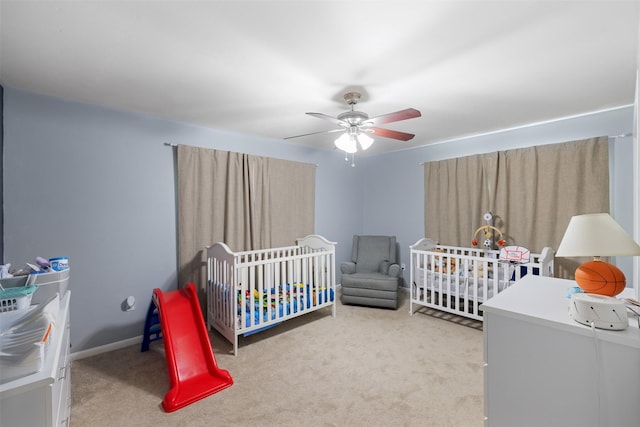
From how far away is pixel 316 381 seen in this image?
2.11m

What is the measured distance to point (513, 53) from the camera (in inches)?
66.7

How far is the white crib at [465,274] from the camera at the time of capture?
2.86 meters

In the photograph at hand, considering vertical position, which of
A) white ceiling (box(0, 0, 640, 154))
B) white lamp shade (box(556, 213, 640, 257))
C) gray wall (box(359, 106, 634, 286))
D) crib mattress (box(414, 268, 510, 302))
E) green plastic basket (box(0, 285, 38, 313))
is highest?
white ceiling (box(0, 0, 640, 154))

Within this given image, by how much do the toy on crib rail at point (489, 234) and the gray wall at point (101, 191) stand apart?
904 millimetres

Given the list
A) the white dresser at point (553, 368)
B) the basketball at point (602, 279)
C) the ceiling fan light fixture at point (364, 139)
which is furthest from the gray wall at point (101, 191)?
the white dresser at point (553, 368)

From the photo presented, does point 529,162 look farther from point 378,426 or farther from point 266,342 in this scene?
point 266,342

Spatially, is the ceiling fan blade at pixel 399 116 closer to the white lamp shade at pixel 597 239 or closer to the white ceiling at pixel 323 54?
the white ceiling at pixel 323 54

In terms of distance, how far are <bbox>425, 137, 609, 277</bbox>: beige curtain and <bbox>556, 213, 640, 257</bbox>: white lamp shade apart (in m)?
2.30

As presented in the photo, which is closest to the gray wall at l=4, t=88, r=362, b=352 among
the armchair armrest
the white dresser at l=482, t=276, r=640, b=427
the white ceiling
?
the white ceiling

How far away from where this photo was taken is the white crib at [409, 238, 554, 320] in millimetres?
2859

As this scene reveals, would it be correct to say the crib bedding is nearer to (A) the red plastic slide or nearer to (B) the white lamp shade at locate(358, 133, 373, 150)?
(A) the red plastic slide

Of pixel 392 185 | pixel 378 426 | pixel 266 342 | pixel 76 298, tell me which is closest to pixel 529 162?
pixel 392 185

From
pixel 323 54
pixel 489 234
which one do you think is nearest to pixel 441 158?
pixel 489 234

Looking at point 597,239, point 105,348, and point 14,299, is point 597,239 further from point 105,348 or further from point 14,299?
point 105,348
